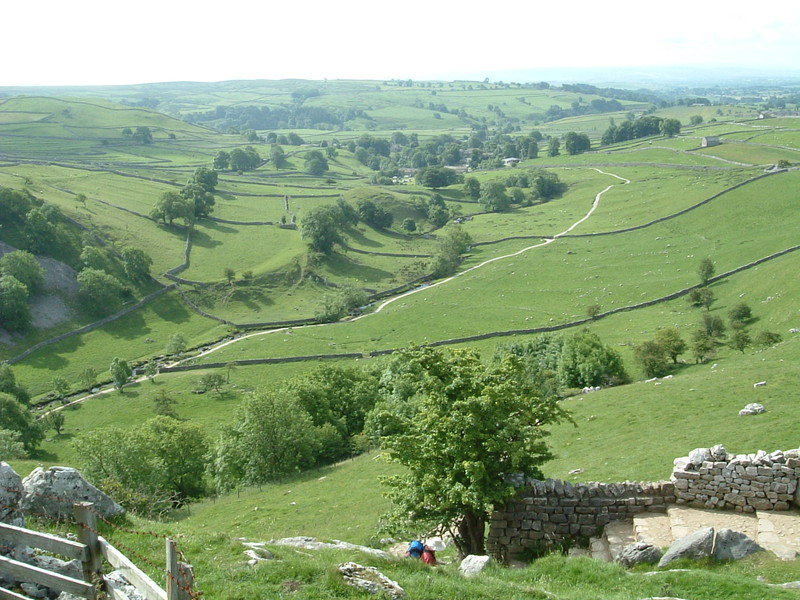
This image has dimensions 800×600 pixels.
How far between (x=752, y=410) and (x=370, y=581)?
2647 cm

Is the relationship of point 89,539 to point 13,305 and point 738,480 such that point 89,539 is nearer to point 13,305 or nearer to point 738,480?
point 738,480

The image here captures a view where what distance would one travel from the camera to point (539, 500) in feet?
71.3

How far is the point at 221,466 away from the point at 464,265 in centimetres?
8867

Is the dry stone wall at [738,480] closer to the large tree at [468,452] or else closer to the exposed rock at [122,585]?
the large tree at [468,452]

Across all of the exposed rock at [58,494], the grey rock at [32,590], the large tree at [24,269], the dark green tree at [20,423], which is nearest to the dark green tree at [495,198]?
the large tree at [24,269]

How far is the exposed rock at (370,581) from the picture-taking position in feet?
45.9

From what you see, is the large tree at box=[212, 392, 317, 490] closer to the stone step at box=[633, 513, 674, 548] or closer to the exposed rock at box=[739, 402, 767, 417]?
the exposed rock at box=[739, 402, 767, 417]

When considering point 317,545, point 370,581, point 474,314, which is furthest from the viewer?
point 474,314

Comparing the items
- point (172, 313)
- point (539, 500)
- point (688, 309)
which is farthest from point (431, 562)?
point (172, 313)

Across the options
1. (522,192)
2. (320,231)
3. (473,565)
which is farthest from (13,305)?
(522,192)

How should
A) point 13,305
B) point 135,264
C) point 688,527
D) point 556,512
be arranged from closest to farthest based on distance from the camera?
1. point 688,527
2. point 556,512
3. point 13,305
4. point 135,264

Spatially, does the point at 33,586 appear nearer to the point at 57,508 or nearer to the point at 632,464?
the point at 57,508

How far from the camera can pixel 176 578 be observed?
1009 cm

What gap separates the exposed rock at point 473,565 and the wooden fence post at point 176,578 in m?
8.63
